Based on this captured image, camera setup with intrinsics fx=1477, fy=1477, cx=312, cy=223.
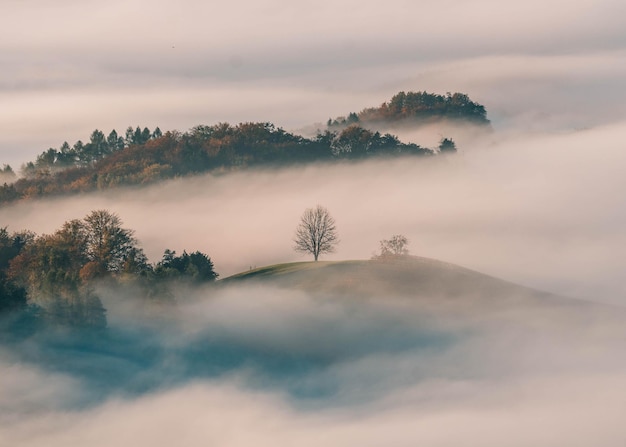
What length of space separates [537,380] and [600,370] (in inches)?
364

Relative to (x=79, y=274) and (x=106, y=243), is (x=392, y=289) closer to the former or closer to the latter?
(x=106, y=243)

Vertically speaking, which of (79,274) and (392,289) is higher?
(79,274)

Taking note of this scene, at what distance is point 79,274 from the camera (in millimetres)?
184750

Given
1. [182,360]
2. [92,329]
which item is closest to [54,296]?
[92,329]

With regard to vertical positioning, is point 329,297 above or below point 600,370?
above

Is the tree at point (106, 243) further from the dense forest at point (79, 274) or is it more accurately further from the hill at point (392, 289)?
the hill at point (392, 289)

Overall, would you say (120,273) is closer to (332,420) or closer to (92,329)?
(92,329)

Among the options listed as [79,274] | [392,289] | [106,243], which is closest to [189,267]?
[106,243]

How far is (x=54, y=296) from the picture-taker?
177m

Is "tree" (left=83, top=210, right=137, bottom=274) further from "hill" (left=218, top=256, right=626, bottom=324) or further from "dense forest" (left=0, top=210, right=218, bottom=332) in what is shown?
"hill" (left=218, top=256, right=626, bottom=324)

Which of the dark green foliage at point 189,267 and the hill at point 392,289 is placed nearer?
the dark green foliage at point 189,267

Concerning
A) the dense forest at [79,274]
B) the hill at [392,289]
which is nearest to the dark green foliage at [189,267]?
the dense forest at [79,274]

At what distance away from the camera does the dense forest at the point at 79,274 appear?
17662 centimetres

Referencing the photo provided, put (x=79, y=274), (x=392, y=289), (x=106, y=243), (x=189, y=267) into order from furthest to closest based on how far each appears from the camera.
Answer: (x=392, y=289), (x=106, y=243), (x=189, y=267), (x=79, y=274)
